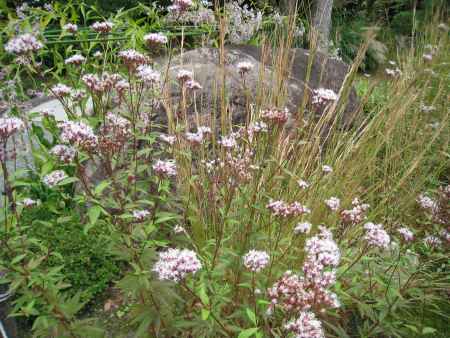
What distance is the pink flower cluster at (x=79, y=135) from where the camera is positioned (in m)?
1.74

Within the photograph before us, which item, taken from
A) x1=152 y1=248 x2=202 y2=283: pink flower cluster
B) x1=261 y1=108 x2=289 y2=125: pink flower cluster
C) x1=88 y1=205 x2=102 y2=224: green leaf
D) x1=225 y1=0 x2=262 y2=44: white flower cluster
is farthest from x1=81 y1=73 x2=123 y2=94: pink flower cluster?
x1=225 y1=0 x2=262 y2=44: white flower cluster

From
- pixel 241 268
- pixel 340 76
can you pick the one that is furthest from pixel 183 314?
pixel 340 76

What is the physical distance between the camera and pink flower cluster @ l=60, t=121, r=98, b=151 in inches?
68.4

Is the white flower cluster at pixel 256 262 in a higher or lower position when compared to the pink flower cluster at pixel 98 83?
lower

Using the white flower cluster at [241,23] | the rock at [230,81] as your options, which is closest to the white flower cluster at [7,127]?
the rock at [230,81]

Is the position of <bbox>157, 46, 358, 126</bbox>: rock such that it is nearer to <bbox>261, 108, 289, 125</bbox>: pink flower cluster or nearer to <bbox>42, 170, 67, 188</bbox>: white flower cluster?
<bbox>261, 108, 289, 125</bbox>: pink flower cluster

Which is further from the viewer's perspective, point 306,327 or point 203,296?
point 203,296

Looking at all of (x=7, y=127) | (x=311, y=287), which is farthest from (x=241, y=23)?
(x=311, y=287)

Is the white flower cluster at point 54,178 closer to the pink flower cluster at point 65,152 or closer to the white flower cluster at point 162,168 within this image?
the pink flower cluster at point 65,152

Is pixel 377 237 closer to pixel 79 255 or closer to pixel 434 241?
pixel 434 241

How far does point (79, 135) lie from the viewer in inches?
68.7

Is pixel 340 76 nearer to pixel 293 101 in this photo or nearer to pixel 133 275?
pixel 293 101

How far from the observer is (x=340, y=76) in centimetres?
512


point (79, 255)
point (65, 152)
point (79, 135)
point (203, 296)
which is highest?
point (79, 135)
